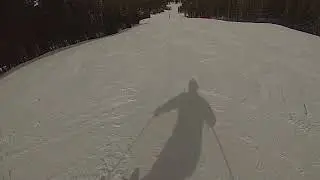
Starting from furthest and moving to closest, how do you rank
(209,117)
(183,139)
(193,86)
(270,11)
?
(270,11) → (193,86) → (209,117) → (183,139)

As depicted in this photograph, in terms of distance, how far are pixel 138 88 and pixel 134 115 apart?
0.91 meters

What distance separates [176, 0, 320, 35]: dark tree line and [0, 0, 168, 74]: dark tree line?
15.5ft

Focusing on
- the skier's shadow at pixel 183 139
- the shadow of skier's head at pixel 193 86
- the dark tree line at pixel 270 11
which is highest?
the dark tree line at pixel 270 11

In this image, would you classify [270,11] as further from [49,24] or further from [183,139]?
[183,139]

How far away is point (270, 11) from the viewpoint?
1401 cm

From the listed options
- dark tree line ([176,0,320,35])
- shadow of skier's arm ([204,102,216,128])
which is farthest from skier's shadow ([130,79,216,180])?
dark tree line ([176,0,320,35])

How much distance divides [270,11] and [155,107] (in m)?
10.1

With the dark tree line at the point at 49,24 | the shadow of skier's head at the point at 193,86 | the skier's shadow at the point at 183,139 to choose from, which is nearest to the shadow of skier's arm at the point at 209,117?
the skier's shadow at the point at 183,139

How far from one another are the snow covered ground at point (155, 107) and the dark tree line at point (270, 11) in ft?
14.7

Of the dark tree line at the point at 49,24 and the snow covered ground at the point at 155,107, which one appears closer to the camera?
the snow covered ground at the point at 155,107

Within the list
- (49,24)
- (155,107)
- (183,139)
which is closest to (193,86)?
(155,107)

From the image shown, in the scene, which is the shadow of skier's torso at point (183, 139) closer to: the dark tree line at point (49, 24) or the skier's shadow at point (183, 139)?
the skier's shadow at point (183, 139)

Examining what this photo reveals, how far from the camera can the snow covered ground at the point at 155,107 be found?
418 centimetres

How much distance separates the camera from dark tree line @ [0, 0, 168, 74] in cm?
789
